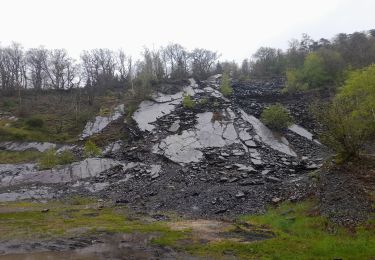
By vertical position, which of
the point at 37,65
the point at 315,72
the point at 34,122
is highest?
the point at 37,65

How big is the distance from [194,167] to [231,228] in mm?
16408

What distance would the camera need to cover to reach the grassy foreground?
53.2ft

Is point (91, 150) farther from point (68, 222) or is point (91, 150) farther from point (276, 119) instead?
point (276, 119)

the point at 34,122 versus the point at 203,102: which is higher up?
the point at 203,102

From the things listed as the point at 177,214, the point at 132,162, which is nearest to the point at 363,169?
the point at 177,214

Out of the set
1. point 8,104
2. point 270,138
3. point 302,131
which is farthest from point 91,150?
point 8,104

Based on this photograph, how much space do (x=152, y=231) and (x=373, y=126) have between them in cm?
2234

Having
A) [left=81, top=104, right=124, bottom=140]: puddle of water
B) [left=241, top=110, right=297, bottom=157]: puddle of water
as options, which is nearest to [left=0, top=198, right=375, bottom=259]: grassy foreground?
[left=241, top=110, right=297, bottom=157]: puddle of water

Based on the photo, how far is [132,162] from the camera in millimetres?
41312

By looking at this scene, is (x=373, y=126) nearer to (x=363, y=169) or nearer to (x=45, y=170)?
(x=363, y=169)

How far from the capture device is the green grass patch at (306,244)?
51.7 ft

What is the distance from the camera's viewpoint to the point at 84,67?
95938 millimetres

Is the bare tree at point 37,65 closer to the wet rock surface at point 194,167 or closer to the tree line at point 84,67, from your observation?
the tree line at point 84,67

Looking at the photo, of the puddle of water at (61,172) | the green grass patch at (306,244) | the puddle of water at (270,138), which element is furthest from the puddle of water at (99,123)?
the green grass patch at (306,244)
